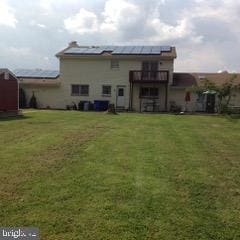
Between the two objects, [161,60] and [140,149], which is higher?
[161,60]

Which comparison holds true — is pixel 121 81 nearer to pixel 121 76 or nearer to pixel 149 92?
pixel 121 76

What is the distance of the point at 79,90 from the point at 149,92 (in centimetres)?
628

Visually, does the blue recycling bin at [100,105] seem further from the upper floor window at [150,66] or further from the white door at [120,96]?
the upper floor window at [150,66]

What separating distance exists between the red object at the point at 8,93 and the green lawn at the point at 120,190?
15.3 meters

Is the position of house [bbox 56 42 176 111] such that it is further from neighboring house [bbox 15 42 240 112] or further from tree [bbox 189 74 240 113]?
tree [bbox 189 74 240 113]

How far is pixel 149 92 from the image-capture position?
41750 millimetres

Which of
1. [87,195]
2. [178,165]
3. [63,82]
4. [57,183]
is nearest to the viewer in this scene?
[87,195]

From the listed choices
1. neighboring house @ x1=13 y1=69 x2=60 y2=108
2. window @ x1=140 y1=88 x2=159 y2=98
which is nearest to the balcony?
window @ x1=140 y1=88 x2=159 y2=98

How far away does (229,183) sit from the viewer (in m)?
8.73

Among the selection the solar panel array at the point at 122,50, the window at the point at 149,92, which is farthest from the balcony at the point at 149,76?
the solar panel array at the point at 122,50

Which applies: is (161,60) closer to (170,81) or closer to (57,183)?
(170,81)

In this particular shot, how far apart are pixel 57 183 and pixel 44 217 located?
1883 mm

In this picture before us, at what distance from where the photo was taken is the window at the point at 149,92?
41.7 m

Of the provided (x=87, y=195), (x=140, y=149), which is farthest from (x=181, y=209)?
(x=140, y=149)
